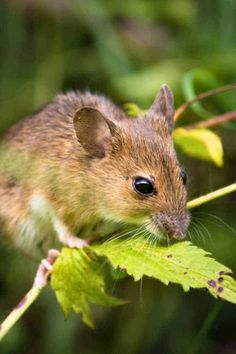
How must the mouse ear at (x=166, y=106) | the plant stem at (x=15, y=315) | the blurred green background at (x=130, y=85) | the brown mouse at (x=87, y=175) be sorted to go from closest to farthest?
the plant stem at (x=15, y=315) → the brown mouse at (x=87, y=175) → the mouse ear at (x=166, y=106) → the blurred green background at (x=130, y=85)

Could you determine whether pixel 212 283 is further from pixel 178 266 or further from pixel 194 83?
pixel 194 83

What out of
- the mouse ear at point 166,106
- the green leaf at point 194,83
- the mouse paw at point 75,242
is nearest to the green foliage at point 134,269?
the mouse paw at point 75,242

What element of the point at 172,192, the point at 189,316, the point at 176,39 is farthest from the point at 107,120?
the point at 176,39

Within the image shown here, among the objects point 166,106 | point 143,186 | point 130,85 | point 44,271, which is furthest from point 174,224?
point 130,85

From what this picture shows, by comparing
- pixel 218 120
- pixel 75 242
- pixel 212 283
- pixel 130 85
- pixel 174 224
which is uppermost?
pixel 130 85

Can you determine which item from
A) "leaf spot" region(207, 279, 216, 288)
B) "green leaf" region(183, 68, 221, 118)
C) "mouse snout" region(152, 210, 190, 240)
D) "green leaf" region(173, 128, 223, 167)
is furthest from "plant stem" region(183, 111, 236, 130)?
"leaf spot" region(207, 279, 216, 288)

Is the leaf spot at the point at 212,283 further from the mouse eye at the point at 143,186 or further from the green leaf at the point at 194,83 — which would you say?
the green leaf at the point at 194,83

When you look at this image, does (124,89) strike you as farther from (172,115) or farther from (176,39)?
(172,115)
